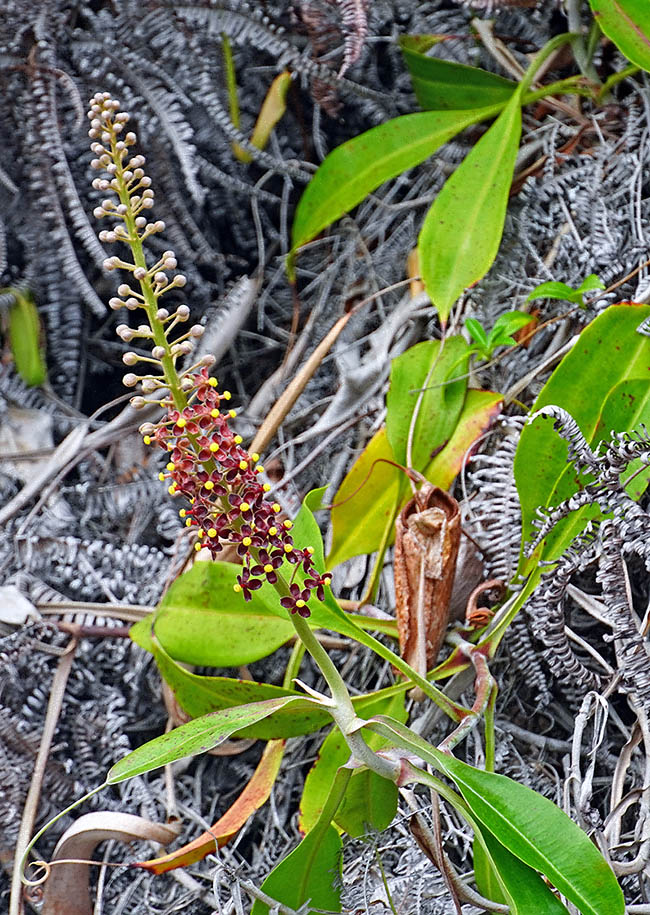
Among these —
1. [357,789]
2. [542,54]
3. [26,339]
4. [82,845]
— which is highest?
[542,54]

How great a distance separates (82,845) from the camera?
3.19 ft

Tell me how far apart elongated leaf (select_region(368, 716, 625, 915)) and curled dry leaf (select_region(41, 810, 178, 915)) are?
13.9 inches

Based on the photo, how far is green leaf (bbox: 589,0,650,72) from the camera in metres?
1.07

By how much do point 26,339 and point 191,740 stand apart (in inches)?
33.9

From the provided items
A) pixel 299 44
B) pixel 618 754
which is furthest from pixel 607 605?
pixel 299 44

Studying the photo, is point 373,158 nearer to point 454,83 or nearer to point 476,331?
point 454,83

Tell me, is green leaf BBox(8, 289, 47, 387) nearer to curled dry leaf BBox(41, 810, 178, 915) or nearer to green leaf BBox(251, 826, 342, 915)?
curled dry leaf BBox(41, 810, 178, 915)

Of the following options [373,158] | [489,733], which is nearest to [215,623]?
[489,733]

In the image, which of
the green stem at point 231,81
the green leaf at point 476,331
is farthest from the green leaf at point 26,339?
the green leaf at point 476,331

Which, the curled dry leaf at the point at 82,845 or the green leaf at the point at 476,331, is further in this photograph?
the green leaf at the point at 476,331

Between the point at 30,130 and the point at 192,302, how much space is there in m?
0.36

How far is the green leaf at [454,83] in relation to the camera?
4.25ft

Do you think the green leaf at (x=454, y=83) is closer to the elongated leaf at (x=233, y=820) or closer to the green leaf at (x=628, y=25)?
the green leaf at (x=628, y=25)

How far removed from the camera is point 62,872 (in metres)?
0.98
